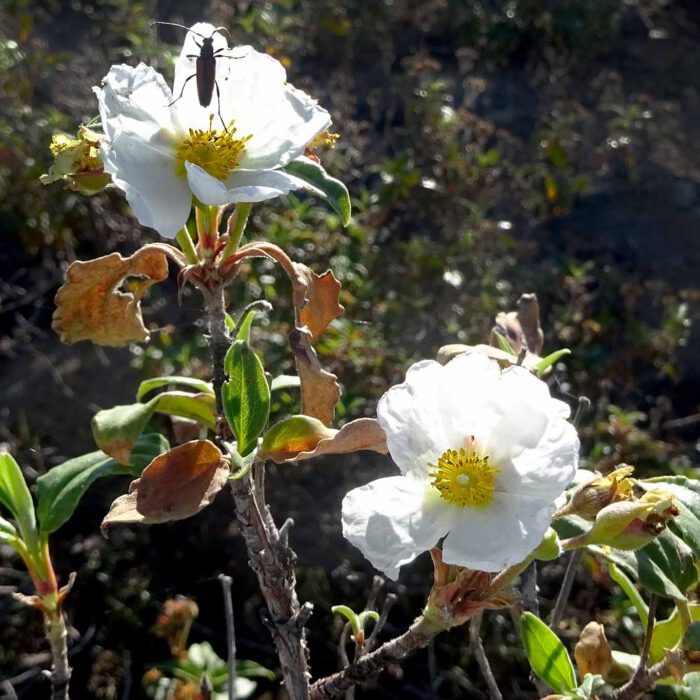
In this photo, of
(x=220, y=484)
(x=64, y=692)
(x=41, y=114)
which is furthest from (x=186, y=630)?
(x=41, y=114)

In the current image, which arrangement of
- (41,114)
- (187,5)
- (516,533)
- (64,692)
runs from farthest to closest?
(187,5) → (41,114) → (64,692) → (516,533)

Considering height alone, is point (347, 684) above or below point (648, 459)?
above

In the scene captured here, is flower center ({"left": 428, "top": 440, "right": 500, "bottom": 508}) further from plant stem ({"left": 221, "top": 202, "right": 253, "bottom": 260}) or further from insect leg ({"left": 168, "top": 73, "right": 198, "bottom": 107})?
insect leg ({"left": 168, "top": 73, "right": 198, "bottom": 107})

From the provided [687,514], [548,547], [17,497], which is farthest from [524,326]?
[17,497]

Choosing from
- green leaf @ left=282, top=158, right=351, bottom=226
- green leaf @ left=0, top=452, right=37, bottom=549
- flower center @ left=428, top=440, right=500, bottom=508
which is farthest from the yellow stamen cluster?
green leaf @ left=0, top=452, right=37, bottom=549

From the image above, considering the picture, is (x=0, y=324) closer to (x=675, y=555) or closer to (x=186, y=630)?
(x=186, y=630)

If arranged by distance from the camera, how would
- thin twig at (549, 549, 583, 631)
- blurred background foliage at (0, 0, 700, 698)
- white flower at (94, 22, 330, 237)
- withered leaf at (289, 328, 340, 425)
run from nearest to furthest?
1. white flower at (94, 22, 330, 237)
2. withered leaf at (289, 328, 340, 425)
3. thin twig at (549, 549, 583, 631)
4. blurred background foliage at (0, 0, 700, 698)

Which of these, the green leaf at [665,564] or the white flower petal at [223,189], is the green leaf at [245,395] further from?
the green leaf at [665,564]
